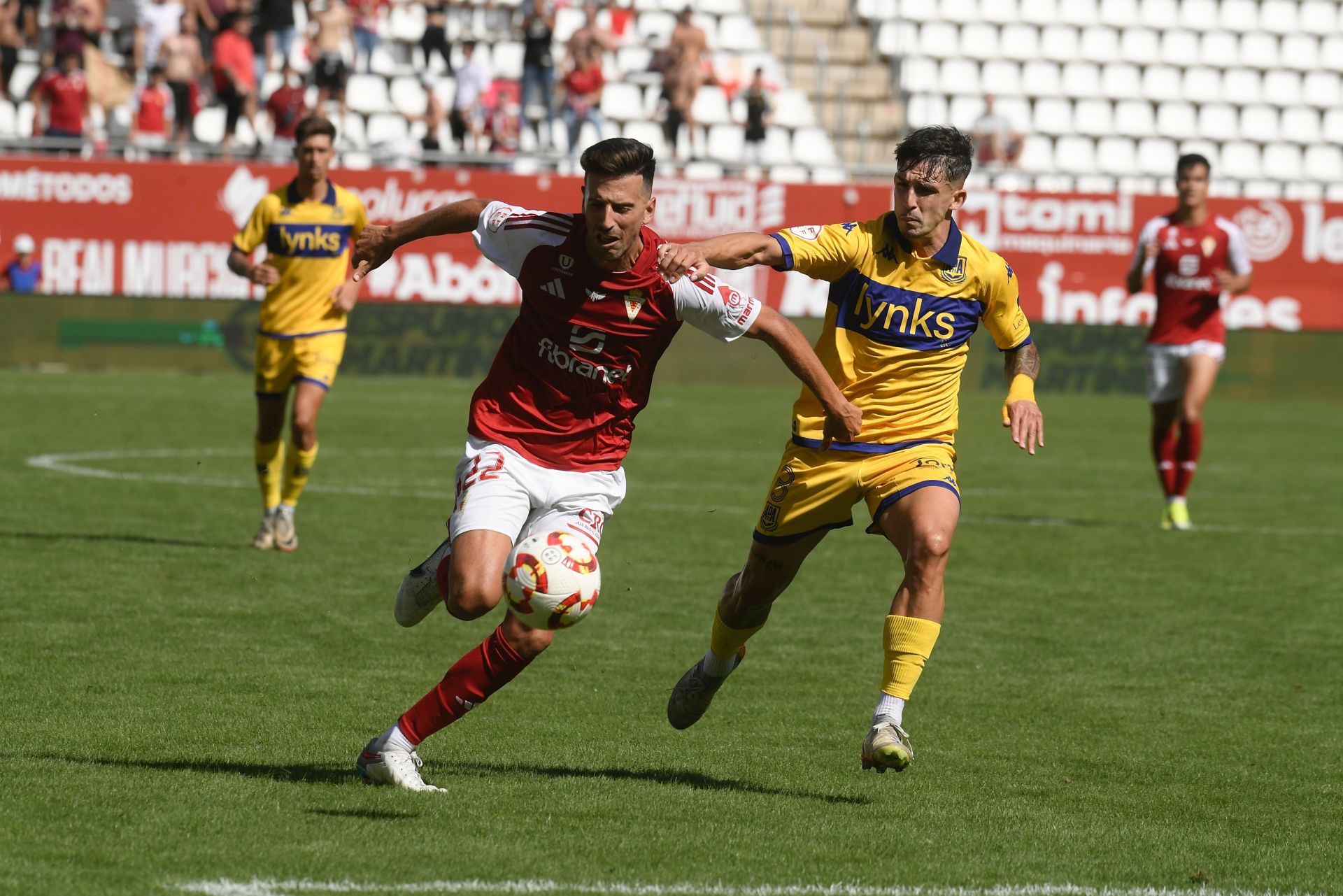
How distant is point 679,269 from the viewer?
5.42 metres

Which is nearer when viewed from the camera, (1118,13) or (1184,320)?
(1184,320)

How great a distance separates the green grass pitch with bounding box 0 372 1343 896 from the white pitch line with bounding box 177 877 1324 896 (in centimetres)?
2

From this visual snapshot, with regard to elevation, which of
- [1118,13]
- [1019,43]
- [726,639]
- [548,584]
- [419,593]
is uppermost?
[1118,13]

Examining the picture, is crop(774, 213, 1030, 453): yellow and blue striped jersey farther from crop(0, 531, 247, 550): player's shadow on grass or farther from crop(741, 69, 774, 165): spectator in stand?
crop(741, 69, 774, 165): spectator in stand

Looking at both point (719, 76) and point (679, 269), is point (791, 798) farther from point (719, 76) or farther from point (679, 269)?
point (719, 76)

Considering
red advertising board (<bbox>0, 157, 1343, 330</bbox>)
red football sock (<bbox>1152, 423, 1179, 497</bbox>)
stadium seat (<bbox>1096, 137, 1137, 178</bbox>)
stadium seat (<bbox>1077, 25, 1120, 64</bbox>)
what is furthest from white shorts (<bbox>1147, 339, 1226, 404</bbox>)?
stadium seat (<bbox>1077, 25, 1120, 64</bbox>)

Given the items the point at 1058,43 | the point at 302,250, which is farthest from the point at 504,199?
the point at 302,250

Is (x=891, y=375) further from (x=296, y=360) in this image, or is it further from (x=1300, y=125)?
(x=1300, y=125)

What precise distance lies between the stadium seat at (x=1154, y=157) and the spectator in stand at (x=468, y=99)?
11.2 meters

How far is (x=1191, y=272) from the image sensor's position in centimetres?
1405

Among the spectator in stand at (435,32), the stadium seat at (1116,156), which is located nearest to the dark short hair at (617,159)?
the spectator in stand at (435,32)

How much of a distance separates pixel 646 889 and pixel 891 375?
259cm

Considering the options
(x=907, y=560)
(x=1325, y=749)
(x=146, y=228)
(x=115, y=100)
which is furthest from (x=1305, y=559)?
(x=115, y=100)

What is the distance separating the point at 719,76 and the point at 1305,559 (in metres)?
19.4
